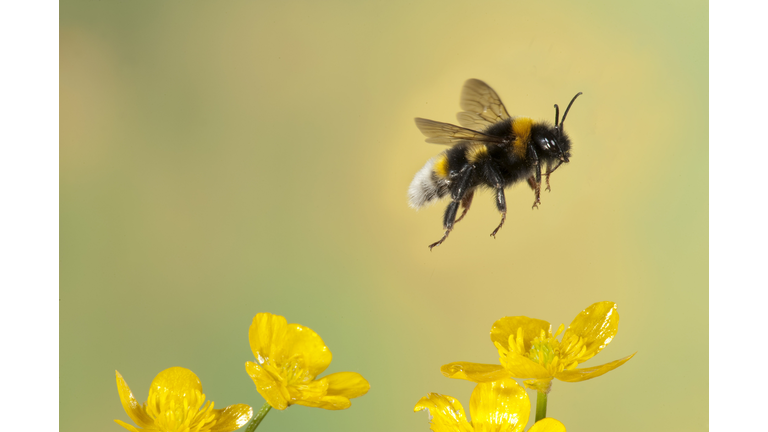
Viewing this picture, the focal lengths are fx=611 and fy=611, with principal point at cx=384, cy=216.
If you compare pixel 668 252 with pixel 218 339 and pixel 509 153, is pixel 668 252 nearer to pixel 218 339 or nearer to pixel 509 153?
pixel 509 153

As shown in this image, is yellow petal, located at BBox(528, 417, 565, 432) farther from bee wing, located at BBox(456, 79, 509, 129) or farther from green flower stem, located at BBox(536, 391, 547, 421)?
bee wing, located at BBox(456, 79, 509, 129)

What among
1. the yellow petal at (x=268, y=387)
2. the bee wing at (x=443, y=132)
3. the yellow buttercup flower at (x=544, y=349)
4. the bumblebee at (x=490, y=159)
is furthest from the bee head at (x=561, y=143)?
the yellow petal at (x=268, y=387)

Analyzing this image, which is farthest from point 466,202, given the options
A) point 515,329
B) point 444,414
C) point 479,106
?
point 444,414

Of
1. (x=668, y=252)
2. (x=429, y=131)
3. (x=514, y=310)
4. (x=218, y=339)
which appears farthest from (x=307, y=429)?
(x=668, y=252)

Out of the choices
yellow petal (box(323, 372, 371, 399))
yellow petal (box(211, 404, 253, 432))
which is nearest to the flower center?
yellow petal (box(323, 372, 371, 399))

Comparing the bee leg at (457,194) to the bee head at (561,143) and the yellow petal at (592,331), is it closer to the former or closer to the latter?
the bee head at (561,143)

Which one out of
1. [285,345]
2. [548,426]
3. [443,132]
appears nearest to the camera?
[548,426]

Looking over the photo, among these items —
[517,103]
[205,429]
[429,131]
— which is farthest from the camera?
[517,103]

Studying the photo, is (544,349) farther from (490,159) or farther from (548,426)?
(490,159)
